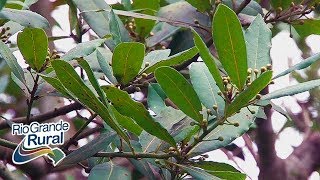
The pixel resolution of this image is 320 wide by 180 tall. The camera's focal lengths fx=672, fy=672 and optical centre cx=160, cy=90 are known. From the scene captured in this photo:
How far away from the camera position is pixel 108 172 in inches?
33.5

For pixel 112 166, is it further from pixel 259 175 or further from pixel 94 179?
pixel 259 175

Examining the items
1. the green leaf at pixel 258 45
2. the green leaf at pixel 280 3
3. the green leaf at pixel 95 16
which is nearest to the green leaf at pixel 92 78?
the green leaf at pixel 258 45

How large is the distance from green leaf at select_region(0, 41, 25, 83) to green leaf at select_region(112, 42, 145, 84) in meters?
0.12

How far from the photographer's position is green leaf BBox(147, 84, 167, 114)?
948mm

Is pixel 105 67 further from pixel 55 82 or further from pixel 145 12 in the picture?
pixel 145 12

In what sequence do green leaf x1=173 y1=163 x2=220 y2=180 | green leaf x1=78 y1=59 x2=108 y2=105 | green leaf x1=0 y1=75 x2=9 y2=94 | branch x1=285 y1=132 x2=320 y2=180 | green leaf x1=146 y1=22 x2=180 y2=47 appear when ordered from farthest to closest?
branch x1=285 y1=132 x2=320 y2=180, green leaf x1=146 y1=22 x2=180 y2=47, green leaf x1=0 y1=75 x2=9 y2=94, green leaf x1=173 y1=163 x2=220 y2=180, green leaf x1=78 y1=59 x2=108 y2=105

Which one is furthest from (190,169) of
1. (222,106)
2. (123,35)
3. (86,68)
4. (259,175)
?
(259,175)

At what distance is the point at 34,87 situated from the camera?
85cm

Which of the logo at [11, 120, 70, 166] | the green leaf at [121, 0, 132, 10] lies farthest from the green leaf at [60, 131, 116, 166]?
the green leaf at [121, 0, 132, 10]

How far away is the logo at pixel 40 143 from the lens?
0.84m

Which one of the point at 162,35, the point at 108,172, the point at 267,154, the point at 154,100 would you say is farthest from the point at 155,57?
the point at 267,154

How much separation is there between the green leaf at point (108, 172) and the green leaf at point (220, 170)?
0.10m

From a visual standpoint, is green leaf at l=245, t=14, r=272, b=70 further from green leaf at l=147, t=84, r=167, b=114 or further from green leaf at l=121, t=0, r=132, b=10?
green leaf at l=121, t=0, r=132, b=10

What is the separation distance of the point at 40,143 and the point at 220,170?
0.23 metres
